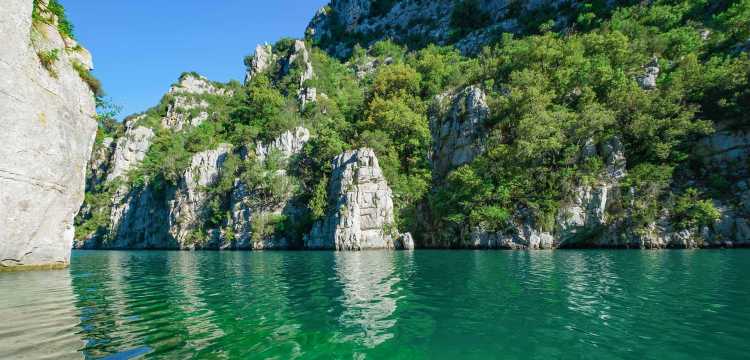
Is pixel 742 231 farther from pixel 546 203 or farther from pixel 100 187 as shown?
pixel 100 187

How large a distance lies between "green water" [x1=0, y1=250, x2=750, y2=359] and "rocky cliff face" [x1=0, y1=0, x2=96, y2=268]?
422 cm

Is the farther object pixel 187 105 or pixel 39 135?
pixel 187 105

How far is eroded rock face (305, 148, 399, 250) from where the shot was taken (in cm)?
4844

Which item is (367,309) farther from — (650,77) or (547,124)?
(650,77)

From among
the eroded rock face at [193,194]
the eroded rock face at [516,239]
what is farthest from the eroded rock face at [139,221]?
the eroded rock face at [516,239]

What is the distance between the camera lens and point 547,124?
46.4 m

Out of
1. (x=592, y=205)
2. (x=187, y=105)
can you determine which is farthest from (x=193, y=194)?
(x=592, y=205)

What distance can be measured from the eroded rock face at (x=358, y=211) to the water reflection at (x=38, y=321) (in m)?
34.5

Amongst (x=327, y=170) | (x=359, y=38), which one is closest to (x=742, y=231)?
(x=327, y=170)

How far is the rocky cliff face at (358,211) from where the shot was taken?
48.4 m

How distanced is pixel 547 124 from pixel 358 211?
29063 millimetres

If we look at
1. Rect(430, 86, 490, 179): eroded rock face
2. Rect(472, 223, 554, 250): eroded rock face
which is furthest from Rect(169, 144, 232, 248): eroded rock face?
Rect(472, 223, 554, 250): eroded rock face

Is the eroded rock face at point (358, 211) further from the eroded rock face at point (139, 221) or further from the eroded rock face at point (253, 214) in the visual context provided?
the eroded rock face at point (139, 221)

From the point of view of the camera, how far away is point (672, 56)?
2093 inches
